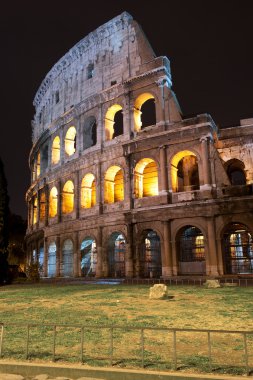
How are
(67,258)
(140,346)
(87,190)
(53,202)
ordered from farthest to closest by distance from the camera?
(53,202)
(67,258)
(87,190)
(140,346)

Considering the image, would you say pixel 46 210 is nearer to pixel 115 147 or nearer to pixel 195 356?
pixel 115 147

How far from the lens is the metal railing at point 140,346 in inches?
179

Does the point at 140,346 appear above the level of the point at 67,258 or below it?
below

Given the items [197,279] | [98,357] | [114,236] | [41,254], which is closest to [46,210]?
[41,254]

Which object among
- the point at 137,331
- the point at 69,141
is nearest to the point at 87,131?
the point at 69,141

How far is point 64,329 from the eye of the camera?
6.86 m

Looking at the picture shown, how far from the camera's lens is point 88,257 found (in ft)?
81.2

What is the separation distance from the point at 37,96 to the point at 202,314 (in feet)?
102

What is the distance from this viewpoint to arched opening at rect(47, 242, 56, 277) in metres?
26.7

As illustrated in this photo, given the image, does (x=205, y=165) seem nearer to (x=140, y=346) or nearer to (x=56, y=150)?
(x=140, y=346)

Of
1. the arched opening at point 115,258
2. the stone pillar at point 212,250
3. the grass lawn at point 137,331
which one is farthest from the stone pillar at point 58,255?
the grass lawn at point 137,331

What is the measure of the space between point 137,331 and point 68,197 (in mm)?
20633

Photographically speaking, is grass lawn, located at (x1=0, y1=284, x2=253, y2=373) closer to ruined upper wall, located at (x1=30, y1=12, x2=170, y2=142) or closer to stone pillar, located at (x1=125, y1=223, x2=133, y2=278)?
stone pillar, located at (x1=125, y1=223, x2=133, y2=278)

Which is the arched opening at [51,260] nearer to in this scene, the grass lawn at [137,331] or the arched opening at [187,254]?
the arched opening at [187,254]
